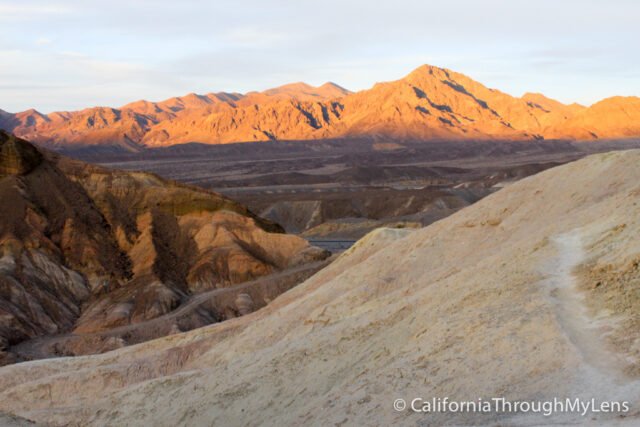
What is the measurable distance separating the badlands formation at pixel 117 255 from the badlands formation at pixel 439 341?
1171 centimetres

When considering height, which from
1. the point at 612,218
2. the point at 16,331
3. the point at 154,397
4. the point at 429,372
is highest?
the point at 612,218

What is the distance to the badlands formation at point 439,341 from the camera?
10969 millimetres

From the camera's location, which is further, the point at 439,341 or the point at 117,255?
the point at 117,255

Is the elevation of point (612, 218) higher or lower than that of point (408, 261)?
higher

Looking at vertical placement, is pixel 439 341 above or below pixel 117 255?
above

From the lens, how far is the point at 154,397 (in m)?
17.1

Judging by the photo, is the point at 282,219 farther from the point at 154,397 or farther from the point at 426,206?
the point at 154,397

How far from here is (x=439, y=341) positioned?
13164 mm

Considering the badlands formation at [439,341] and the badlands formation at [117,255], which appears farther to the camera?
the badlands formation at [117,255]

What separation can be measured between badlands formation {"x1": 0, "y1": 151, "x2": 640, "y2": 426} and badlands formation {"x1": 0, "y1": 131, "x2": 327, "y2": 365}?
1171cm

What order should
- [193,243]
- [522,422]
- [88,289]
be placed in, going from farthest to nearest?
[193,243] < [88,289] < [522,422]

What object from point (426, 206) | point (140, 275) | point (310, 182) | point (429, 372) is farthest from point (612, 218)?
point (310, 182)

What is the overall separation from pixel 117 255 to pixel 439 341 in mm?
35442

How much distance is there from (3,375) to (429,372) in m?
18.2
